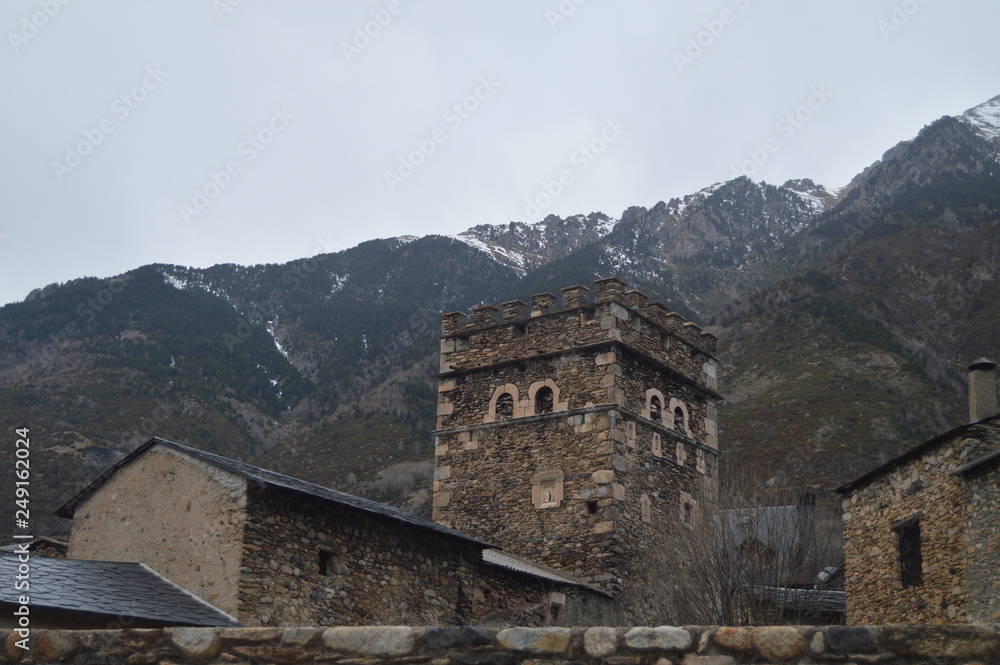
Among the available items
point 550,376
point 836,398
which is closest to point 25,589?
point 550,376

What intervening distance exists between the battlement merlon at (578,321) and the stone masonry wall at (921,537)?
7626 mm

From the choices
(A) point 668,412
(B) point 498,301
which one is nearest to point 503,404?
(A) point 668,412

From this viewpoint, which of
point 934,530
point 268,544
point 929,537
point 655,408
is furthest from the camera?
point 655,408

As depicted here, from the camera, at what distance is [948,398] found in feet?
171

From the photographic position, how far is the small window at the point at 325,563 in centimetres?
1614

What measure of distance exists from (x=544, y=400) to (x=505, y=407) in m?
0.99

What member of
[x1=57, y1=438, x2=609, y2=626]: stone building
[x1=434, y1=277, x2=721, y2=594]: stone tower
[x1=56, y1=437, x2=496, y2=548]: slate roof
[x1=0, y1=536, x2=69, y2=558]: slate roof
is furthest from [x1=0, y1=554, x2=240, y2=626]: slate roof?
[x1=434, y1=277, x2=721, y2=594]: stone tower

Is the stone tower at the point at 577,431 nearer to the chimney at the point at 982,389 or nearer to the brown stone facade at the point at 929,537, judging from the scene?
the brown stone facade at the point at 929,537

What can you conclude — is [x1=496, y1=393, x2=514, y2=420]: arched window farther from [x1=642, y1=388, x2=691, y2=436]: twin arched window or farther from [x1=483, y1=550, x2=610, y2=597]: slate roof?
[x1=483, y1=550, x2=610, y2=597]: slate roof

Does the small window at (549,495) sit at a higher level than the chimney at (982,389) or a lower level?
lower

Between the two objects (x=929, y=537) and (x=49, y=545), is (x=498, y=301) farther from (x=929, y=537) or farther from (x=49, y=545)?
(x=929, y=537)

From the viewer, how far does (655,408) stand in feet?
83.6

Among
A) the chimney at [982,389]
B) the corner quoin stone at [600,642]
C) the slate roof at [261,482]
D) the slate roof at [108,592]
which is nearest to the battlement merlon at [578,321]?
the slate roof at [261,482]

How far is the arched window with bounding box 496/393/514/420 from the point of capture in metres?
25.4
